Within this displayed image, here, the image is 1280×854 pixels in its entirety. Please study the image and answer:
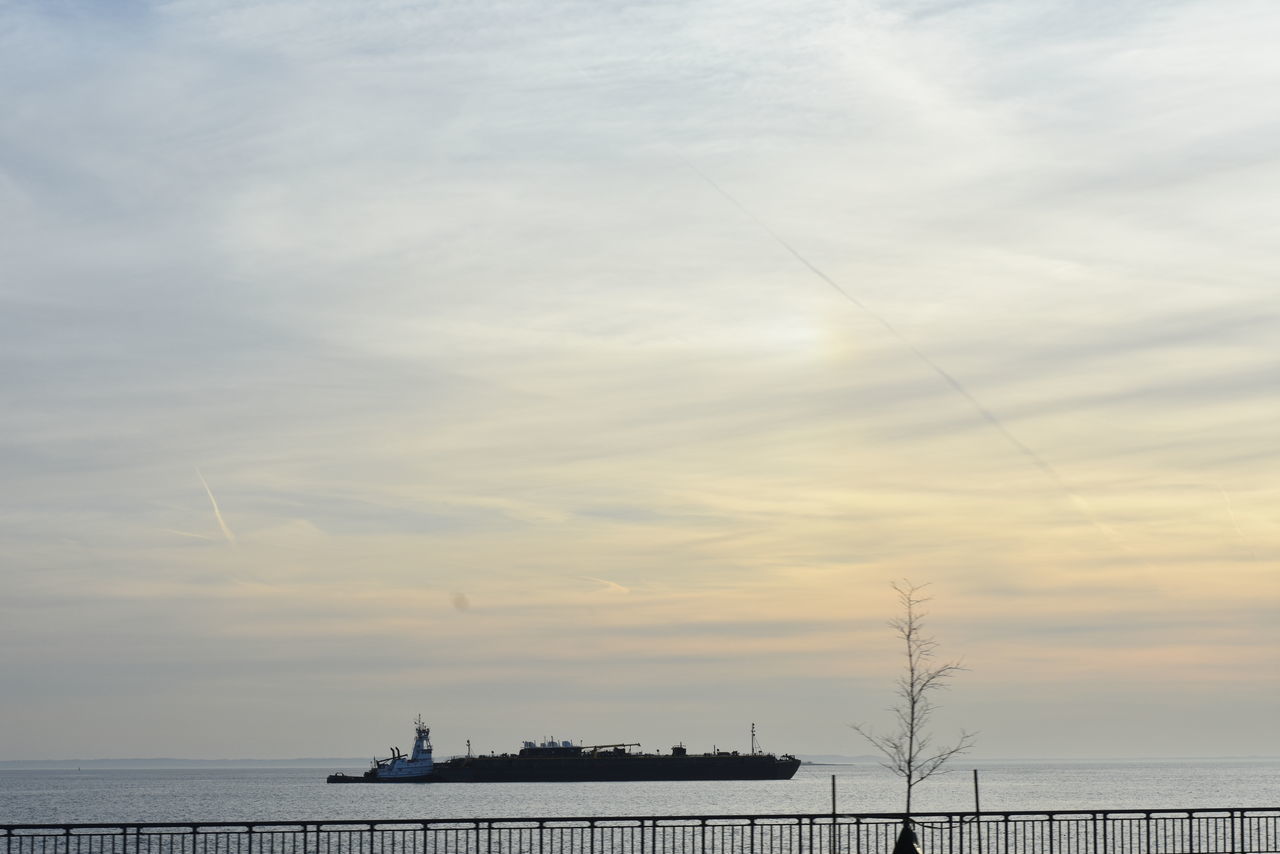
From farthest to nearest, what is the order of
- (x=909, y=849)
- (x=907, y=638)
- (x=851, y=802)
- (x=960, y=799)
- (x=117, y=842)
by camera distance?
(x=960, y=799)
(x=851, y=802)
(x=117, y=842)
(x=907, y=638)
(x=909, y=849)

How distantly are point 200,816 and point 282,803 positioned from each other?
36.1 meters

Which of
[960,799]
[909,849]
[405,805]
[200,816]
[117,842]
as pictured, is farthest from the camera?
[960,799]

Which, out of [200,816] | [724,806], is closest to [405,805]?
[200,816]

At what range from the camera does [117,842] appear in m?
101

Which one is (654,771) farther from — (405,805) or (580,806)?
(405,805)

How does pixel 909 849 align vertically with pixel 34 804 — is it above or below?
above

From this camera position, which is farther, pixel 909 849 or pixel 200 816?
pixel 200 816

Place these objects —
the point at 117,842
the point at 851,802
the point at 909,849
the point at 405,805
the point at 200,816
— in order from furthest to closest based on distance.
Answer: the point at 851,802, the point at 405,805, the point at 200,816, the point at 117,842, the point at 909,849

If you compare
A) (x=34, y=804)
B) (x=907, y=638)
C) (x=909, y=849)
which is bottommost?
(x=34, y=804)

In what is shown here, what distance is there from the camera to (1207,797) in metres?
198

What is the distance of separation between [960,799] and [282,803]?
86187 millimetres

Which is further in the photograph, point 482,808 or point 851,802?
point 851,802

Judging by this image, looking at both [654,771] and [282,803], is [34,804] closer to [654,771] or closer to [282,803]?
[282,803]

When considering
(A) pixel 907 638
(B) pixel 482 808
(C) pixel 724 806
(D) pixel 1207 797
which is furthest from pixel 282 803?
(A) pixel 907 638
